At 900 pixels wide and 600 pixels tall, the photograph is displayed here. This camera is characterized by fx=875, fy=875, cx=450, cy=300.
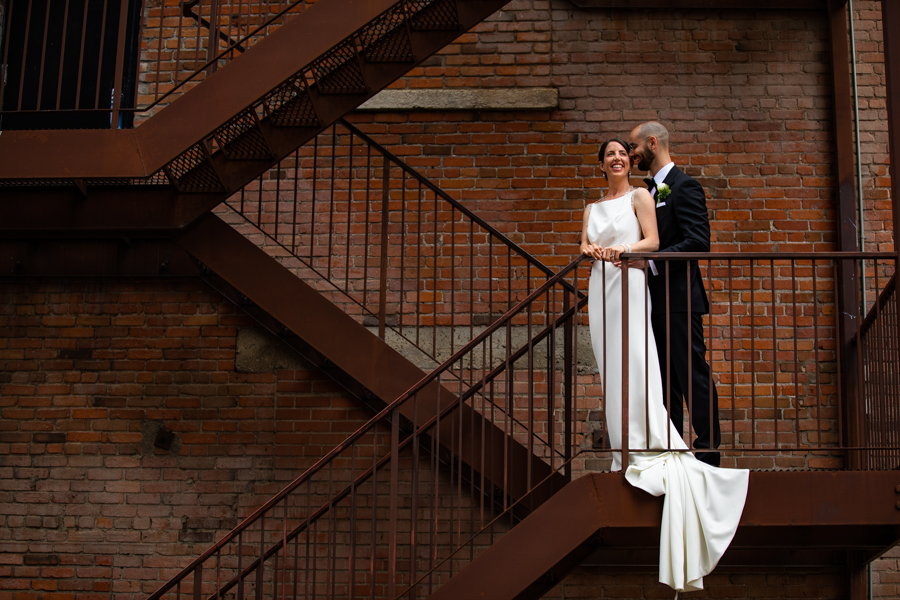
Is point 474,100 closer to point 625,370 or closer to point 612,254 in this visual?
point 612,254

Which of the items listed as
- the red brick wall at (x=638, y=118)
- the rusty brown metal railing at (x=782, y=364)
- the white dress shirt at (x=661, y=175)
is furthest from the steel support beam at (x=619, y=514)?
the red brick wall at (x=638, y=118)

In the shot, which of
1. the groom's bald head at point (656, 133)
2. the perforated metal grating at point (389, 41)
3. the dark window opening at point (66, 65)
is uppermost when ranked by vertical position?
the dark window opening at point (66, 65)

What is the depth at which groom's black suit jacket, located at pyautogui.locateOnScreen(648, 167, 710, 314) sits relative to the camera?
14.1 ft

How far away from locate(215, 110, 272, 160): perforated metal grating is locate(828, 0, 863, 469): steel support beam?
3.85 m

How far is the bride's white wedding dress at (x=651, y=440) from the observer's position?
396cm

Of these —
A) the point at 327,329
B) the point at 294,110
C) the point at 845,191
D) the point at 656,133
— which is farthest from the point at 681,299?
the point at 845,191

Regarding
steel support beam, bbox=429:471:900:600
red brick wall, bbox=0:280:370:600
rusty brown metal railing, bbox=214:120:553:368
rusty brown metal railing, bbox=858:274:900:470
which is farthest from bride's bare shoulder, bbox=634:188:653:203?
red brick wall, bbox=0:280:370:600

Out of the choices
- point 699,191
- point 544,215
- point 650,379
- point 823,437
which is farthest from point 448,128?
point 823,437

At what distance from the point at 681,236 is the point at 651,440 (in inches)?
41.2

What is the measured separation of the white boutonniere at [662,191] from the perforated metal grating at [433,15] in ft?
5.14

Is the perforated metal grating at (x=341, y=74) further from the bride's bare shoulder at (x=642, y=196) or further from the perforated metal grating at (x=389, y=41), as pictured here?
the bride's bare shoulder at (x=642, y=196)

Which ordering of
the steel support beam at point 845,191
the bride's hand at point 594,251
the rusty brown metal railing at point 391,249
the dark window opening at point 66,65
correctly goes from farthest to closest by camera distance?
the dark window opening at point 66,65 < the rusty brown metal railing at point 391,249 < the steel support beam at point 845,191 < the bride's hand at point 594,251

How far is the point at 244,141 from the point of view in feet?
16.5

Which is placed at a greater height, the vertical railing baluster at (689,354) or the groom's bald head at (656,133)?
the groom's bald head at (656,133)
